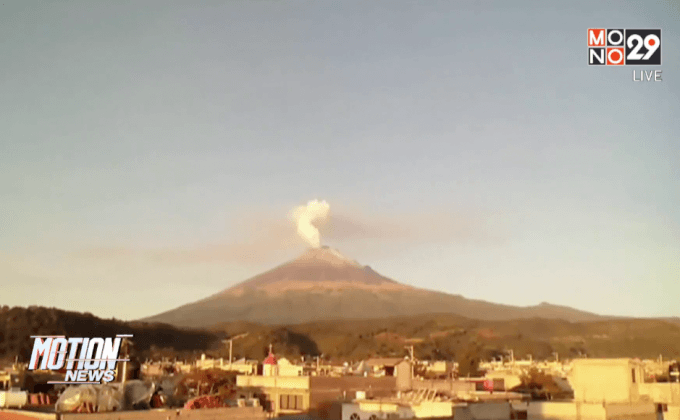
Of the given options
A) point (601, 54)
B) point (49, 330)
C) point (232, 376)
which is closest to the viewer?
point (601, 54)

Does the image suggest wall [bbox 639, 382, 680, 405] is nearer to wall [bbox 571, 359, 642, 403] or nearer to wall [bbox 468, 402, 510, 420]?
wall [bbox 571, 359, 642, 403]

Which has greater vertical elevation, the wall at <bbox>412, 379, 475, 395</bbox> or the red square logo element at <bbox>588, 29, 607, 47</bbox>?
the red square logo element at <bbox>588, 29, 607, 47</bbox>

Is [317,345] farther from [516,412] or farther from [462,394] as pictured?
[516,412]

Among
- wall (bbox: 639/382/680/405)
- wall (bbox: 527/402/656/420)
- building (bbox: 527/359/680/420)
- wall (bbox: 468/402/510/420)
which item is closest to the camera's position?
wall (bbox: 468/402/510/420)

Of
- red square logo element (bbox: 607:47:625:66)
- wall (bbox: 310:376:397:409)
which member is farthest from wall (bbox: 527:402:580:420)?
wall (bbox: 310:376:397:409)

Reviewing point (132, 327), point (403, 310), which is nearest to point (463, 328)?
point (403, 310)

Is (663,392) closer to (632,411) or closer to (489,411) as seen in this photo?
(632,411)

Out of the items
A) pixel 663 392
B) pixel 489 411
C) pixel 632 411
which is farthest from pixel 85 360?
pixel 663 392

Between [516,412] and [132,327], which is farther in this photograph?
[132,327]

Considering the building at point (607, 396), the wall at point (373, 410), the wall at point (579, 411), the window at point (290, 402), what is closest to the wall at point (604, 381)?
the building at point (607, 396)
